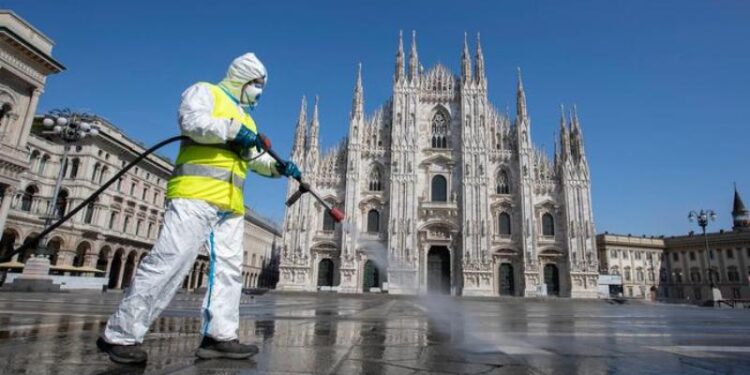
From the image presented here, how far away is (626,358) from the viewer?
8.52ft

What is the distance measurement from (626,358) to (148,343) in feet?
10.1

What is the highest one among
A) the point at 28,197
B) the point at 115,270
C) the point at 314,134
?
the point at 314,134

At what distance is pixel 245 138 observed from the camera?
2680 millimetres

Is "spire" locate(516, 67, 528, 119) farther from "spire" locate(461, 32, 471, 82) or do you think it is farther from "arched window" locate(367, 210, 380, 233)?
"arched window" locate(367, 210, 380, 233)

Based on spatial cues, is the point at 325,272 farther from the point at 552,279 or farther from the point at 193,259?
the point at 193,259

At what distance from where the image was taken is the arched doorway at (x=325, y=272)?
29.4 meters

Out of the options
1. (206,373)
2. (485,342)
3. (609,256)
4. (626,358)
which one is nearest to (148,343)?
(206,373)

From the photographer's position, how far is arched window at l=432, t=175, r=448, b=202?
100ft

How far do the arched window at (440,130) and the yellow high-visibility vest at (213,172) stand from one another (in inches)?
1167

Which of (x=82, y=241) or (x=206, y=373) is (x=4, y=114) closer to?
(x=82, y=241)

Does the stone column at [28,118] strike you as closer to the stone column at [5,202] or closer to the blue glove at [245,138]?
the stone column at [5,202]

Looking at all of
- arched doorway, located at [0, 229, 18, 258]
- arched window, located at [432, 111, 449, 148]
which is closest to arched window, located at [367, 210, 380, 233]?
arched window, located at [432, 111, 449, 148]

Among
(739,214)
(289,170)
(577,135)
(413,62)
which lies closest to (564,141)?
(577,135)

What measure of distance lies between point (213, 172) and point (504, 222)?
29.3m
